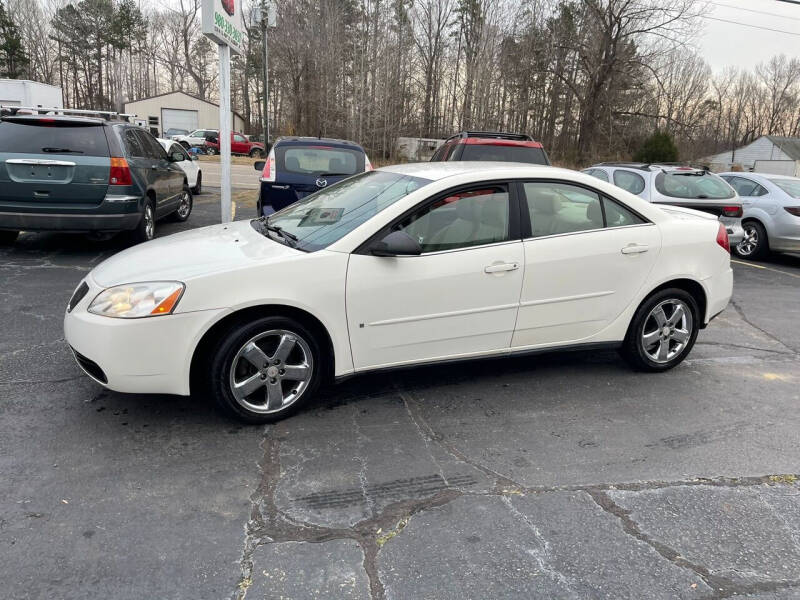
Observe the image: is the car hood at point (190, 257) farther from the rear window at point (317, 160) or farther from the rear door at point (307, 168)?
the rear window at point (317, 160)

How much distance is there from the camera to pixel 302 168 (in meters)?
7.82

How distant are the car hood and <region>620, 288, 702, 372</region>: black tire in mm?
2599

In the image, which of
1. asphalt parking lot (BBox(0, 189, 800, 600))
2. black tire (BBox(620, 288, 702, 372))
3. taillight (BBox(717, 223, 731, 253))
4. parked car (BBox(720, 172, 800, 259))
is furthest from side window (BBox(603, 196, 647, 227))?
parked car (BBox(720, 172, 800, 259))

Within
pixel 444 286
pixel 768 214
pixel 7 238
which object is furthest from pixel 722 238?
pixel 7 238

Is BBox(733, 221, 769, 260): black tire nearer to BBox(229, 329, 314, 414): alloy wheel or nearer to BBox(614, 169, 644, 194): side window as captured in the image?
BBox(614, 169, 644, 194): side window

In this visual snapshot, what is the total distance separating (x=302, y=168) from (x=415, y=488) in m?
5.66

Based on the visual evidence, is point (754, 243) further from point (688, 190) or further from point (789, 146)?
point (789, 146)

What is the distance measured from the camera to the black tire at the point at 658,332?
14.6 feet

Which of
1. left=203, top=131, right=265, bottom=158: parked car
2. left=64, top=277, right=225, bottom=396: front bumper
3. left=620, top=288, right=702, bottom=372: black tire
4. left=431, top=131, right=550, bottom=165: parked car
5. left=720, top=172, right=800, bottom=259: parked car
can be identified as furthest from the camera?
left=203, top=131, right=265, bottom=158: parked car

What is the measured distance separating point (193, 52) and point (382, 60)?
32.3 metres

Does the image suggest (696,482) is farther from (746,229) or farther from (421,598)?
(746,229)

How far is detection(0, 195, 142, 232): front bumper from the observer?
7.19m

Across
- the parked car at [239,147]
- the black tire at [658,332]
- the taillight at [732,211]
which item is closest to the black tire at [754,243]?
the taillight at [732,211]

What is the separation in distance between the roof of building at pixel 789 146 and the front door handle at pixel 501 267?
67.9m
